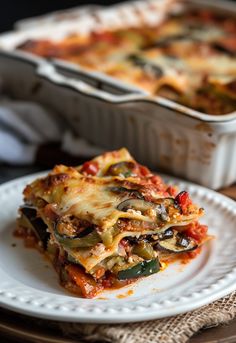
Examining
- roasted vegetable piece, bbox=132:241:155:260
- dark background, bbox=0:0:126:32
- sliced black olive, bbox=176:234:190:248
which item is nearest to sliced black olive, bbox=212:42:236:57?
sliced black olive, bbox=176:234:190:248

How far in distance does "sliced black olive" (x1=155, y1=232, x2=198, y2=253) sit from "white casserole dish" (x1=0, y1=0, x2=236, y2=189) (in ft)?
1.64

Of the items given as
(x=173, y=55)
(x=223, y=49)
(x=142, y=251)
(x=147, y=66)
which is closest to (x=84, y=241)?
(x=142, y=251)

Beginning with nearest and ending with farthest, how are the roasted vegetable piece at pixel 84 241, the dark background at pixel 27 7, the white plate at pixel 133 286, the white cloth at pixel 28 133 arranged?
the white plate at pixel 133 286
the roasted vegetable piece at pixel 84 241
the white cloth at pixel 28 133
the dark background at pixel 27 7

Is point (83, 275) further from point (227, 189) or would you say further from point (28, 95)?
point (28, 95)

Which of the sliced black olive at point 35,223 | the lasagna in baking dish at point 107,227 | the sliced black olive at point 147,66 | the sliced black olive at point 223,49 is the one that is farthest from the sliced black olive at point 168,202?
the sliced black olive at point 223,49

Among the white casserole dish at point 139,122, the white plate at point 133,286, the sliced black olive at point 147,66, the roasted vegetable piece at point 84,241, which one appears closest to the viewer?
the white plate at point 133,286

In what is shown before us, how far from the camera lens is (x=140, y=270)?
2318 mm

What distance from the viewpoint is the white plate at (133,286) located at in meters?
2.13

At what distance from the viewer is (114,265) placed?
230 centimetres

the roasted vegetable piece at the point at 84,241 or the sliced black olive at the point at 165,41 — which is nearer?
the roasted vegetable piece at the point at 84,241

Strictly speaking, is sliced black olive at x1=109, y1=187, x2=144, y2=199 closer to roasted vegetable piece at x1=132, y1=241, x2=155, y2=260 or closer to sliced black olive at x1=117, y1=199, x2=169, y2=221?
sliced black olive at x1=117, y1=199, x2=169, y2=221

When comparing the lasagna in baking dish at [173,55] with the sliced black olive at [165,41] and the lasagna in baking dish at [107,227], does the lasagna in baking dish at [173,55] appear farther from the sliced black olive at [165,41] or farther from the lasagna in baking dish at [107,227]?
the lasagna in baking dish at [107,227]

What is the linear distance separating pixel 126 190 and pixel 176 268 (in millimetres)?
291

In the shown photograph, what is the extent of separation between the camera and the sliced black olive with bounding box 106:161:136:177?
2617 mm
